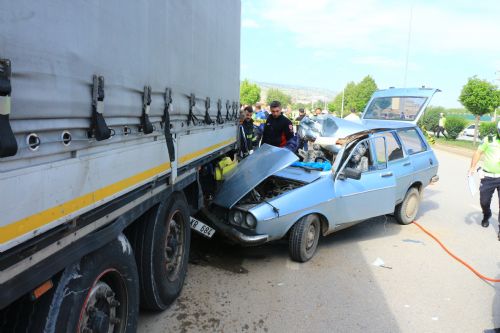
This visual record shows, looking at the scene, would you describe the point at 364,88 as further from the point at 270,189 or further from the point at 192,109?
the point at 192,109

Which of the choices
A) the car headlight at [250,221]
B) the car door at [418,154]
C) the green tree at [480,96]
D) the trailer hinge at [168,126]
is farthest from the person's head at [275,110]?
the green tree at [480,96]

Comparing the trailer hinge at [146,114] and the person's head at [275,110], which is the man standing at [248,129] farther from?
the trailer hinge at [146,114]

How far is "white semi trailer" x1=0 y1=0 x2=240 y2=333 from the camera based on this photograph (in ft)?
4.97

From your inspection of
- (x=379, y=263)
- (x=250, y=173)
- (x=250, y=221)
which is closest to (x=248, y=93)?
(x=250, y=173)

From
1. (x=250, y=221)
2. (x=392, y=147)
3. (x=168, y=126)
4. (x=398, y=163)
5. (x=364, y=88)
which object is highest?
(x=364, y=88)

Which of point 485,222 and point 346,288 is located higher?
point 485,222

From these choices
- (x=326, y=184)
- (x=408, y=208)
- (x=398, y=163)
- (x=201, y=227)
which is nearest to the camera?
(x=201, y=227)

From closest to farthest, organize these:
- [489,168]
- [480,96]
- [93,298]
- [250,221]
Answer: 1. [93,298]
2. [250,221]
3. [489,168]
4. [480,96]

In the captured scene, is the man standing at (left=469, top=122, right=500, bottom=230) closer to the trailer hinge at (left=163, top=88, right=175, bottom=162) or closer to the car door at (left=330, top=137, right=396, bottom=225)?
the car door at (left=330, top=137, right=396, bottom=225)

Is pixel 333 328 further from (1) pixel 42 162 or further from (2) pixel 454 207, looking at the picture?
(2) pixel 454 207

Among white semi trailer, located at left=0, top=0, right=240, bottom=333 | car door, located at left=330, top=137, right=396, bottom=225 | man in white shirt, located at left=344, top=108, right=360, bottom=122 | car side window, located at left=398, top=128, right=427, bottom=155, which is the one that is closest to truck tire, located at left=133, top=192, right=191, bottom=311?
white semi trailer, located at left=0, top=0, right=240, bottom=333

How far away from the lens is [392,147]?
20.3 ft

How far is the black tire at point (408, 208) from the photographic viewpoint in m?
6.52

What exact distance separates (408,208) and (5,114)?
635cm
